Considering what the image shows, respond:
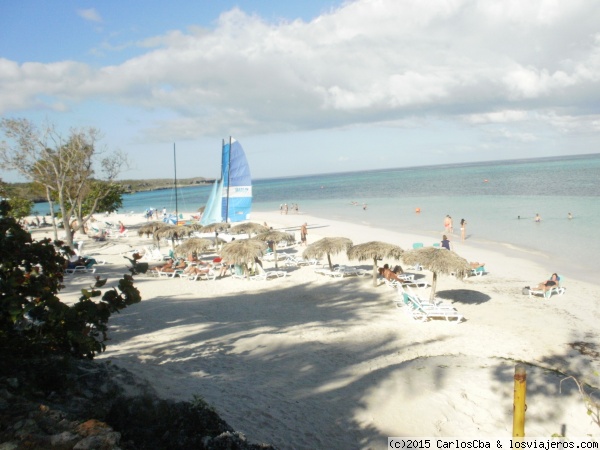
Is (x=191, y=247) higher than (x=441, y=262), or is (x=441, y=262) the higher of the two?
(x=441, y=262)

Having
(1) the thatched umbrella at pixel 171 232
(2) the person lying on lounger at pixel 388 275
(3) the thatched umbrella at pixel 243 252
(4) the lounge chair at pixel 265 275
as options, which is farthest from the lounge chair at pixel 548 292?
(1) the thatched umbrella at pixel 171 232

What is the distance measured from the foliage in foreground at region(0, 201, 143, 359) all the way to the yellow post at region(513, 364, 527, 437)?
121 inches

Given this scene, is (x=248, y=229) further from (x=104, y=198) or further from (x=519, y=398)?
(x=519, y=398)

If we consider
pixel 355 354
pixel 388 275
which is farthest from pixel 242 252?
pixel 355 354

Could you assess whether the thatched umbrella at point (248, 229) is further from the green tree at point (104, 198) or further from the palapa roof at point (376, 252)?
the green tree at point (104, 198)

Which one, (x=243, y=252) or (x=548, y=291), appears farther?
(x=243, y=252)

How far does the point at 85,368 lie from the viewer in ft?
14.7

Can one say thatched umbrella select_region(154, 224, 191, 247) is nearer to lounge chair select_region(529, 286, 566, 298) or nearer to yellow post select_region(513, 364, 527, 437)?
lounge chair select_region(529, 286, 566, 298)

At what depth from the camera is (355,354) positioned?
7.72 metres

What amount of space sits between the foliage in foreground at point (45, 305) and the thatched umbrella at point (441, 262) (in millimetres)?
7888

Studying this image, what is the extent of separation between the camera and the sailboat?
22156 millimetres

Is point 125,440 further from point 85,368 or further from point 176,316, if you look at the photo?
point 176,316

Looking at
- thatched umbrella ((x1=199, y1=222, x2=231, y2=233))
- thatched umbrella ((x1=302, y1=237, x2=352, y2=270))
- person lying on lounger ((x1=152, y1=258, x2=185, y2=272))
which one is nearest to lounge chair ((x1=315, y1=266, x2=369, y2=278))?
thatched umbrella ((x1=302, y1=237, x2=352, y2=270))

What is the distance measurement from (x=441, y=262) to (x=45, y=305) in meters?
8.46
